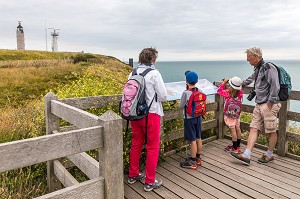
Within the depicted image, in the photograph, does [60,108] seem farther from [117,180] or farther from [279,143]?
[279,143]

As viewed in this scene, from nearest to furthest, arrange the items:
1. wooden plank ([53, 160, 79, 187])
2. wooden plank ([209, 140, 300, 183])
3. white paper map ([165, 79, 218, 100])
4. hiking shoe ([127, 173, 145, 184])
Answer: wooden plank ([53, 160, 79, 187])
hiking shoe ([127, 173, 145, 184])
wooden plank ([209, 140, 300, 183])
white paper map ([165, 79, 218, 100])

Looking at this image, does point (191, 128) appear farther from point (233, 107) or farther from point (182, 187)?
point (233, 107)

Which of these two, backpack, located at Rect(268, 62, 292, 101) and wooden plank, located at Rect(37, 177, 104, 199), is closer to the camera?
wooden plank, located at Rect(37, 177, 104, 199)

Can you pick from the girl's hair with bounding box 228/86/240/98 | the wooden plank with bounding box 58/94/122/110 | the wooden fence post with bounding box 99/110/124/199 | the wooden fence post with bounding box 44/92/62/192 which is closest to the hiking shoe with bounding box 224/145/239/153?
the girl's hair with bounding box 228/86/240/98

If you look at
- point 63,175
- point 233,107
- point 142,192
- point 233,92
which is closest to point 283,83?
point 233,92

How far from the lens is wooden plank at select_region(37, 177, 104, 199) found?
233 cm

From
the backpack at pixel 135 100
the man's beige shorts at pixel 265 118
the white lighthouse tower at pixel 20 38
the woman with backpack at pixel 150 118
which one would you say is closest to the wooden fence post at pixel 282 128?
the man's beige shorts at pixel 265 118

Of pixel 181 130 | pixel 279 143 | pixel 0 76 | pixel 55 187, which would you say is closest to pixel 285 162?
pixel 279 143

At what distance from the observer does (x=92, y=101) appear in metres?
4.37

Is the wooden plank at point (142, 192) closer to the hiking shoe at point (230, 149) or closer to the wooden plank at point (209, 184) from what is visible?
the wooden plank at point (209, 184)

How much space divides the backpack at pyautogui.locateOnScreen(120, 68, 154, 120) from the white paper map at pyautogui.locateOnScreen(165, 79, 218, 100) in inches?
53.6

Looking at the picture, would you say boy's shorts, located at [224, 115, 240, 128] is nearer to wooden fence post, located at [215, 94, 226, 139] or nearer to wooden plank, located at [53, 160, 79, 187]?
wooden fence post, located at [215, 94, 226, 139]

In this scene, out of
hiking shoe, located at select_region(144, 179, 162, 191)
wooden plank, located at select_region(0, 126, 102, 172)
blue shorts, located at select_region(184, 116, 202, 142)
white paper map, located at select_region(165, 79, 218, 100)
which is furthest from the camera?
white paper map, located at select_region(165, 79, 218, 100)

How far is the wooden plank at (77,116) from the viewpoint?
270 cm
